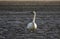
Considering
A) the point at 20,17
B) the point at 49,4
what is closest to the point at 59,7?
the point at 49,4

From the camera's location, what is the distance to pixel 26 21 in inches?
207

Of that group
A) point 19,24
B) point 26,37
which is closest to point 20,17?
point 19,24

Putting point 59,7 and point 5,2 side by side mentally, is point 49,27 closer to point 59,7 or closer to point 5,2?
point 59,7

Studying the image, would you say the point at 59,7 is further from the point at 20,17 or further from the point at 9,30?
the point at 9,30

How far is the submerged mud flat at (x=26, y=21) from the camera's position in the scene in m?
5.11

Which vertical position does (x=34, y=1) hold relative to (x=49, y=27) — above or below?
above

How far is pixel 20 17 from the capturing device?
5.30m

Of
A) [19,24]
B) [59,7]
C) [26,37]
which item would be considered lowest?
[26,37]

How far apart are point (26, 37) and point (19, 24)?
429mm

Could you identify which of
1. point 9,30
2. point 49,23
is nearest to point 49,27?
point 49,23

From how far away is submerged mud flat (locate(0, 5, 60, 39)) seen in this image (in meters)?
5.11

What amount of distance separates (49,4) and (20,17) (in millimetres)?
933

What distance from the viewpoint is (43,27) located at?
204 inches

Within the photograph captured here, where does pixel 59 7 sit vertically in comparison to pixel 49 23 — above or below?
above
